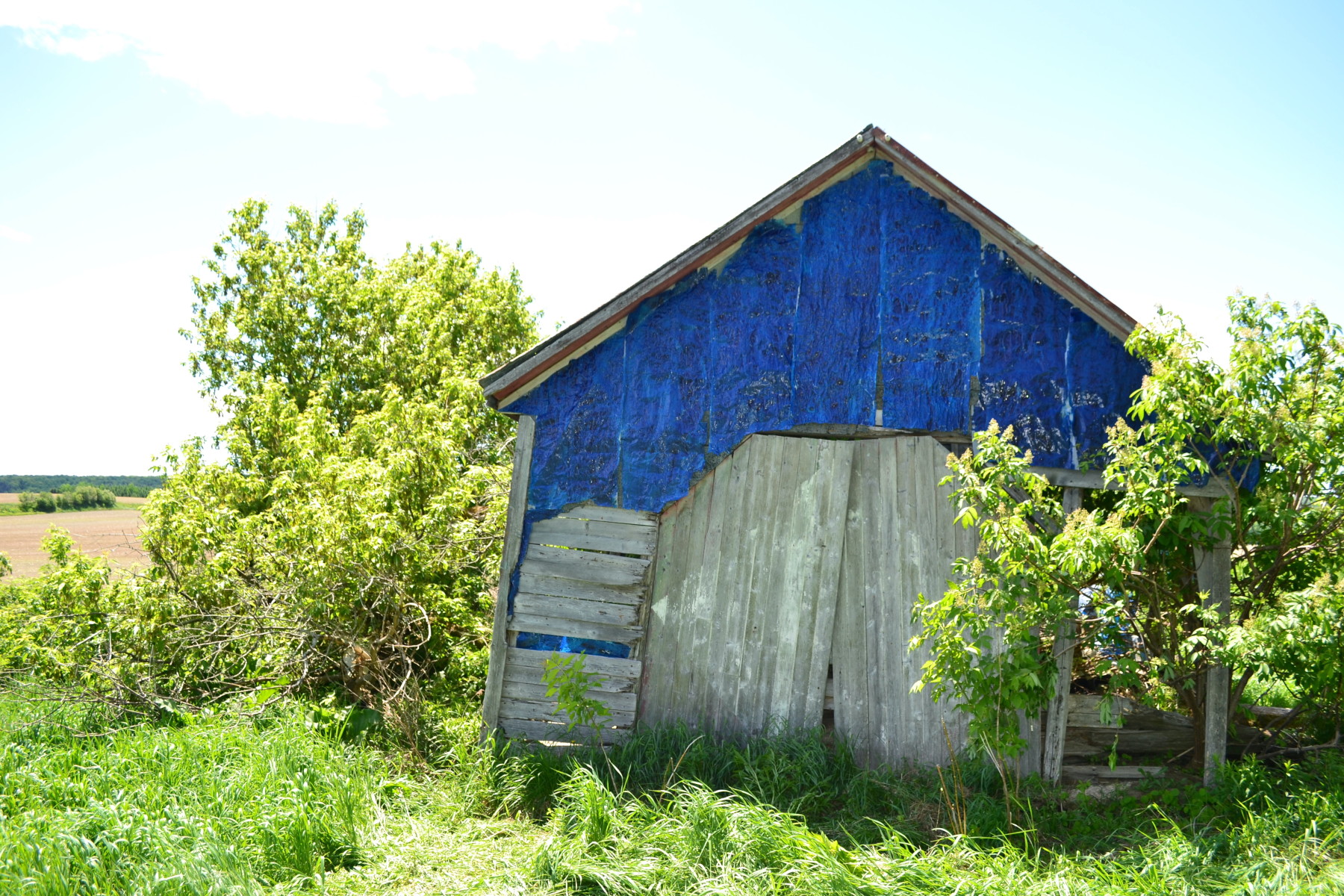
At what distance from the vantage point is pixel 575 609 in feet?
22.6

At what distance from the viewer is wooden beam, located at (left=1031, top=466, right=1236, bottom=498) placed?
652 cm

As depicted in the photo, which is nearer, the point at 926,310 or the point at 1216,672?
the point at 1216,672

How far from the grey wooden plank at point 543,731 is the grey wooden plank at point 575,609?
0.84m

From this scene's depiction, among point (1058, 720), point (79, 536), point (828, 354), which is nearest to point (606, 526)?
point (828, 354)

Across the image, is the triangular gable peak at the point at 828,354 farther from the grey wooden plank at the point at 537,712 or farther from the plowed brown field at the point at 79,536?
the plowed brown field at the point at 79,536

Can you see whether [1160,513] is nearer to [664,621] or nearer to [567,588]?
[664,621]

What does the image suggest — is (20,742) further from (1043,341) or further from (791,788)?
(1043,341)

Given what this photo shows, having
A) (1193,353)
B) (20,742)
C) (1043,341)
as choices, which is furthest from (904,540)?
(20,742)

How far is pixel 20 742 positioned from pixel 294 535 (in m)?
2.61

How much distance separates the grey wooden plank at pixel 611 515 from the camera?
22.8 feet

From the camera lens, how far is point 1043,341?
22.3 feet

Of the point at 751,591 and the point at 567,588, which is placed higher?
the point at 751,591

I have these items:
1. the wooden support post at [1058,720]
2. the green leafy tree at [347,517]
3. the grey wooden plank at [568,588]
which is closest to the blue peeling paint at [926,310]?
the wooden support post at [1058,720]

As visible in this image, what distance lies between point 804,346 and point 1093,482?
2.47 metres
